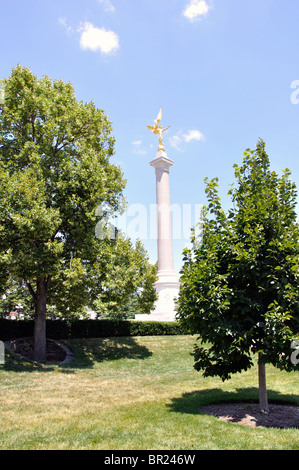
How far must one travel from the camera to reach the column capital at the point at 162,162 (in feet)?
112

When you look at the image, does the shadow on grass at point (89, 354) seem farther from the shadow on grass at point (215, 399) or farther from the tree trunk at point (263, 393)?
the tree trunk at point (263, 393)

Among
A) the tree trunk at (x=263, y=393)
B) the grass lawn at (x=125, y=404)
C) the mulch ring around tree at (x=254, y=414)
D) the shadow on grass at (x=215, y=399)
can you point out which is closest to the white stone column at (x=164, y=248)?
the grass lawn at (x=125, y=404)

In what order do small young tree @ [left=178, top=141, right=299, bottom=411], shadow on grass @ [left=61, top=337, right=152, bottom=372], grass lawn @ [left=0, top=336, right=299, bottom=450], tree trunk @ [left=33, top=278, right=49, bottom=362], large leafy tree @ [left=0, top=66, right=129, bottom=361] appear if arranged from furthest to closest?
1. shadow on grass @ [left=61, top=337, right=152, bottom=372]
2. tree trunk @ [left=33, top=278, right=49, bottom=362]
3. large leafy tree @ [left=0, top=66, right=129, bottom=361]
4. small young tree @ [left=178, top=141, right=299, bottom=411]
5. grass lawn @ [left=0, top=336, right=299, bottom=450]

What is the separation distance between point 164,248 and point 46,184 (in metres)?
17.9

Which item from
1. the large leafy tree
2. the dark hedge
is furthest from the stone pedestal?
the large leafy tree

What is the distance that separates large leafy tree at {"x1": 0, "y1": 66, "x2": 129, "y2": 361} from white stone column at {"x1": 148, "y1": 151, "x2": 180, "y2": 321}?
44.2 ft

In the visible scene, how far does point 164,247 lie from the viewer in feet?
107

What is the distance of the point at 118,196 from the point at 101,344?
31.3 ft

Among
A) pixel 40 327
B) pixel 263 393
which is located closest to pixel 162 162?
pixel 40 327

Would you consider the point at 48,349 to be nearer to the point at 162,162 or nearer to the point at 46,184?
the point at 46,184

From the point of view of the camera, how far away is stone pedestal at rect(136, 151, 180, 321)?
2992cm

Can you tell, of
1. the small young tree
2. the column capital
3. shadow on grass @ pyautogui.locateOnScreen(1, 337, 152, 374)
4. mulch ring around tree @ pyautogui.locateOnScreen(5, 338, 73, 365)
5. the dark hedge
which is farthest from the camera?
the column capital

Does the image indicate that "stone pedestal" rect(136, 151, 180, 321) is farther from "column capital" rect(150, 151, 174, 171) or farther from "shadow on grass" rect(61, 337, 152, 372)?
"shadow on grass" rect(61, 337, 152, 372)
